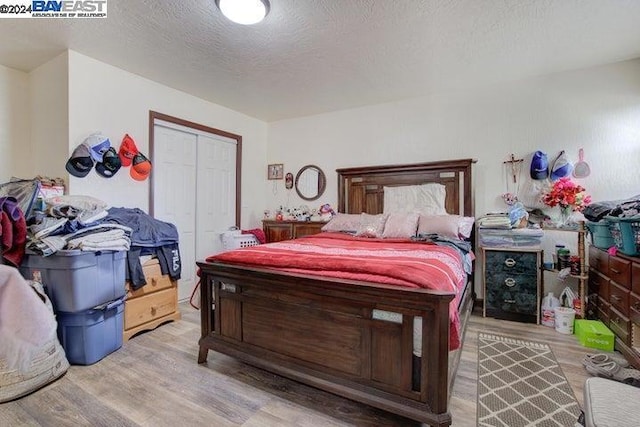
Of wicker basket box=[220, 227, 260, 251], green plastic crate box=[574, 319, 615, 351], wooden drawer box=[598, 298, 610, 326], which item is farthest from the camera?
wicker basket box=[220, 227, 260, 251]

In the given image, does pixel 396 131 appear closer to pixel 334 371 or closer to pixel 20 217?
pixel 334 371

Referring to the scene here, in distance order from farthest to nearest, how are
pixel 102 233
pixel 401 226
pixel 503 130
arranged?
1. pixel 503 130
2. pixel 401 226
3. pixel 102 233

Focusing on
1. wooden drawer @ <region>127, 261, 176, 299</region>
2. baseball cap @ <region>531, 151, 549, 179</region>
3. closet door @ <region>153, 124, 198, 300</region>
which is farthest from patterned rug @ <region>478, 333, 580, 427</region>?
closet door @ <region>153, 124, 198, 300</region>

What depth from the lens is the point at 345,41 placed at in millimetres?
2449

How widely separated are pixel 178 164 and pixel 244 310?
2.36 m

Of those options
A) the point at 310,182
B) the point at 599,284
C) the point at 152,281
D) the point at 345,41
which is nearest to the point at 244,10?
the point at 345,41

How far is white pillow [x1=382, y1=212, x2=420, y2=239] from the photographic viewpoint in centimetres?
309

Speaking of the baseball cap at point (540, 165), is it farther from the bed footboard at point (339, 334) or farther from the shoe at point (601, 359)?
the bed footboard at point (339, 334)

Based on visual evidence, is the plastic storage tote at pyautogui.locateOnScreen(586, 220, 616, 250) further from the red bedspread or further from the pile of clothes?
the pile of clothes

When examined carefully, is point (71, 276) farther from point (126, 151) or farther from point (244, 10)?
point (244, 10)

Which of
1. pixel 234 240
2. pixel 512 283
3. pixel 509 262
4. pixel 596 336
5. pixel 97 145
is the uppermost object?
pixel 97 145

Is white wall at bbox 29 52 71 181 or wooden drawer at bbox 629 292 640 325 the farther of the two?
white wall at bbox 29 52 71 181

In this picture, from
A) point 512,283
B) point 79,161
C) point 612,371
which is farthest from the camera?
point 512,283

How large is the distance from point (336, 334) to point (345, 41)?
2.23 metres
